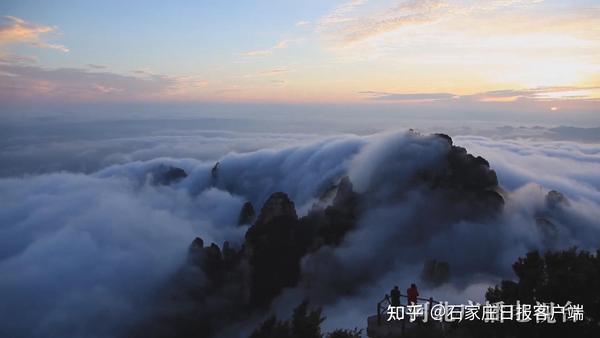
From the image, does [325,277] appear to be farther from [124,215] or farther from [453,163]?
[124,215]

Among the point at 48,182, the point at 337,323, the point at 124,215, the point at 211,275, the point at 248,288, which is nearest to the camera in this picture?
the point at 337,323

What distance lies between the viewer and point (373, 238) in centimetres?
4788

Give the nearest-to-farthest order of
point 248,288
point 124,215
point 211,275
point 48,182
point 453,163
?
point 248,288 → point 211,275 → point 453,163 → point 124,215 → point 48,182

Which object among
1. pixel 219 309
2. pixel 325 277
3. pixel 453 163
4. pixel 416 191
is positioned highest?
pixel 453 163

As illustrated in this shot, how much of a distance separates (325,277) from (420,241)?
12.1m

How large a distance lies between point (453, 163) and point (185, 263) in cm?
3249

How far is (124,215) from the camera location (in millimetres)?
85375

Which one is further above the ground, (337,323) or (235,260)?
(235,260)

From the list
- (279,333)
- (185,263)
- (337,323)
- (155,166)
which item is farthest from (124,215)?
(279,333)

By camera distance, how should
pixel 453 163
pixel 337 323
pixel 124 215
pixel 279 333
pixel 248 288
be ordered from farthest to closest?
pixel 124 215, pixel 453 163, pixel 248 288, pixel 337 323, pixel 279 333

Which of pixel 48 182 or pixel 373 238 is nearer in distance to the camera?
pixel 373 238

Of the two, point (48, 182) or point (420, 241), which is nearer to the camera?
point (420, 241)

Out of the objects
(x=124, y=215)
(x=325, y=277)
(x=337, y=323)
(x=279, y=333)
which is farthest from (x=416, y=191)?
(x=124, y=215)

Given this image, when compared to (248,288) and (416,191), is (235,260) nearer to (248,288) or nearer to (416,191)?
(248,288)
